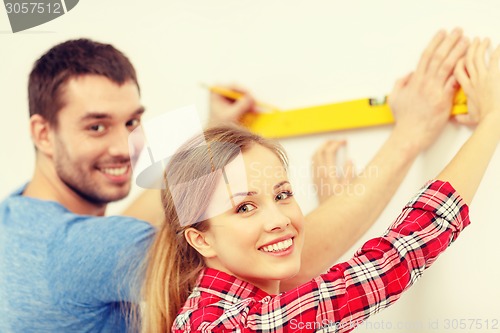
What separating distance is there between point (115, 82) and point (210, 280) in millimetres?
464

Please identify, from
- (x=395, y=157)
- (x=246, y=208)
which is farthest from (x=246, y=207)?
(x=395, y=157)

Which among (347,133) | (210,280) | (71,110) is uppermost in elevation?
(71,110)

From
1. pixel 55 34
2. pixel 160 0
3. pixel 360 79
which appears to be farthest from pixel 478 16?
pixel 55 34

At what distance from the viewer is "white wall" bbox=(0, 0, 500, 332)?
37.6 inches

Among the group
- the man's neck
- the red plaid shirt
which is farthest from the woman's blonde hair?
the man's neck

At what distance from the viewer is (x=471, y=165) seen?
859mm

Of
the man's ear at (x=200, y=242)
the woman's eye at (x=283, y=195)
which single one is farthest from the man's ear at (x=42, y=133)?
the woman's eye at (x=283, y=195)

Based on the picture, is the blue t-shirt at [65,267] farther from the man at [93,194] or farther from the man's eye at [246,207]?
the man's eye at [246,207]

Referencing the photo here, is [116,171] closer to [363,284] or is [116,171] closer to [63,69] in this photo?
[63,69]

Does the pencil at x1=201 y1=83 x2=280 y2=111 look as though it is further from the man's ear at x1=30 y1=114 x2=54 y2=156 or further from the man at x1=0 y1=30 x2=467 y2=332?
the man's ear at x1=30 y1=114 x2=54 y2=156

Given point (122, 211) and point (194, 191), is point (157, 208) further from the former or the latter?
point (194, 191)

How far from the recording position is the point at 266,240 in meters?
0.82

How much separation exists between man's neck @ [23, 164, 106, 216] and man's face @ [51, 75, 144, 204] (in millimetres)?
10

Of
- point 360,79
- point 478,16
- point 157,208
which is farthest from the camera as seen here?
point 157,208
